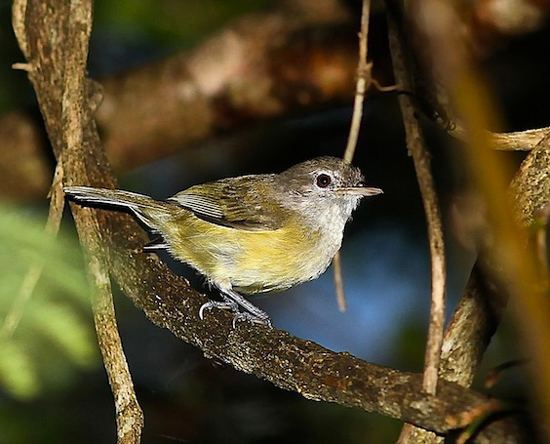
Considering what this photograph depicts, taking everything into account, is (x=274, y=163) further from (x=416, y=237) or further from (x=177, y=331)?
(x=177, y=331)

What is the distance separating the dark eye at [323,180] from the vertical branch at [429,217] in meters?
1.62

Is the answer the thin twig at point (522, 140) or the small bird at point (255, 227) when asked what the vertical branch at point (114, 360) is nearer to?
the small bird at point (255, 227)

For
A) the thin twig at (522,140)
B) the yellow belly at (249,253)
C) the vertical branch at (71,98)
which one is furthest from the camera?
the yellow belly at (249,253)

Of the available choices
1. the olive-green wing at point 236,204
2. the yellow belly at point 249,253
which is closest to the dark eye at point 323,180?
the olive-green wing at point 236,204

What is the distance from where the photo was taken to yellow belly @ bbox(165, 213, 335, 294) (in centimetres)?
466

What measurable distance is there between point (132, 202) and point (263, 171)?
3.37 m

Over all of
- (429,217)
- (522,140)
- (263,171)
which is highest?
(263,171)

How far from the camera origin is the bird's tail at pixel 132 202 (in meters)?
3.79

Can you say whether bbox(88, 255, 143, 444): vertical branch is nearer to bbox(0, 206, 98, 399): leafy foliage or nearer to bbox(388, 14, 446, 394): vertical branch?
bbox(388, 14, 446, 394): vertical branch

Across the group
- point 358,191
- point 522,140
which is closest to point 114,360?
point 522,140

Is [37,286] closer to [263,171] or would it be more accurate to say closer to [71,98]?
[71,98]

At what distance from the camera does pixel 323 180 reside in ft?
17.3

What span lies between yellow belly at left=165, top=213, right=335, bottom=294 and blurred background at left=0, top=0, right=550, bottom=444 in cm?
62

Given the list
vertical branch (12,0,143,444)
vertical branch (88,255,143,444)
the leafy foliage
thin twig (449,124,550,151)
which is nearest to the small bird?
vertical branch (12,0,143,444)
